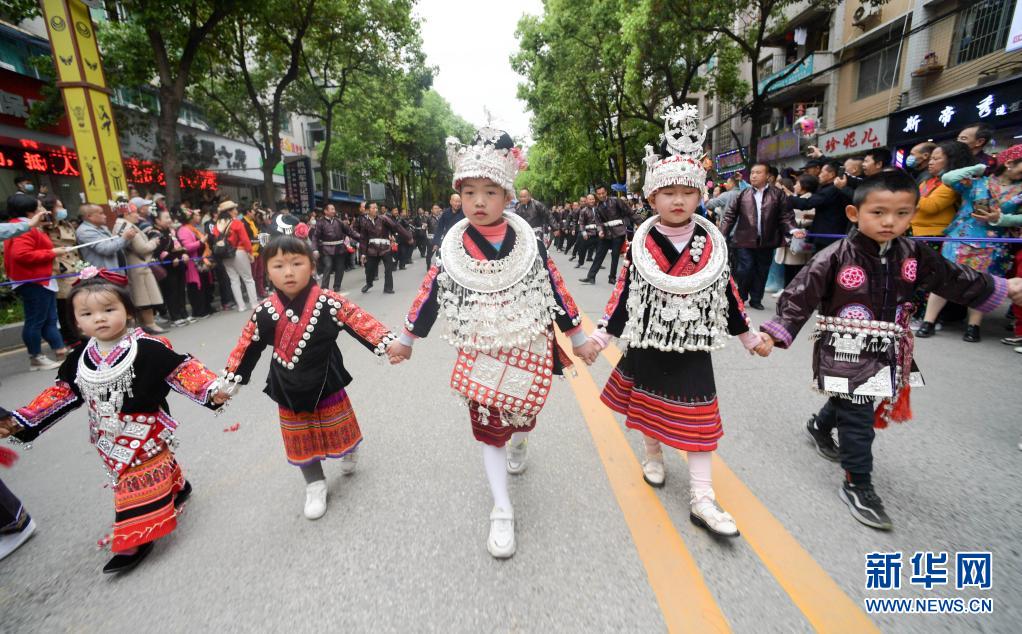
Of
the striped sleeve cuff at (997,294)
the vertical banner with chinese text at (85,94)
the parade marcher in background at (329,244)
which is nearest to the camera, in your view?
the striped sleeve cuff at (997,294)

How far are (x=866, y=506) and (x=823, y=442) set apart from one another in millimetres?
636

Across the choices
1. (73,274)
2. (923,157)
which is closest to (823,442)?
(923,157)

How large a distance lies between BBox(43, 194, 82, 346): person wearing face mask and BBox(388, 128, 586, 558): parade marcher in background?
257 inches

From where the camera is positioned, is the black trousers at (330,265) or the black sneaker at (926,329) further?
the black trousers at (330,265)

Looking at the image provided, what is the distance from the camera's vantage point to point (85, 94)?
316 inches

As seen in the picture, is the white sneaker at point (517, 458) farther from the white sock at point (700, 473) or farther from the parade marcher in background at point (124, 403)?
the parade marcher in background at point (124, 403)

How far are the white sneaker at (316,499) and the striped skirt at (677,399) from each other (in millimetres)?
1612

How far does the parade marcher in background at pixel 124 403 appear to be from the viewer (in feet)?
7.02

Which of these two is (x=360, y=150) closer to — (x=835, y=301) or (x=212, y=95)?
(x=212, y=95)

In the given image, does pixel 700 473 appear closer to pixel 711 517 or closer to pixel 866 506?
pixel 711 517

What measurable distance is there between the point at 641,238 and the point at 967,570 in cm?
182

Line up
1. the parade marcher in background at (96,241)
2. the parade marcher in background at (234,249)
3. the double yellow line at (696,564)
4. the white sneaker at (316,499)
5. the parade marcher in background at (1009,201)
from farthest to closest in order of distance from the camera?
1. the parade marcher in background at (234,249)
2. the parade marcher in background at (96,241)
3. the parade marcher in background at (1009,201)
4. the white sneaker at (316,499)
5. the double yellow line at (696,564)

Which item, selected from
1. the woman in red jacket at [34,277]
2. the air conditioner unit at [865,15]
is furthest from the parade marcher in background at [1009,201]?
the air conditioner unit at [865,15]

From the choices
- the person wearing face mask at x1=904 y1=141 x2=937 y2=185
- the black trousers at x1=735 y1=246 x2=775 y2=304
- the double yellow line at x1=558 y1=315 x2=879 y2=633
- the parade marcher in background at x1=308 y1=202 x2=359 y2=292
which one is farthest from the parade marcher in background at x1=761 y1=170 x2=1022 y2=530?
the parade marcher in background at x1=308 y1=202 x2=359 y2=292
